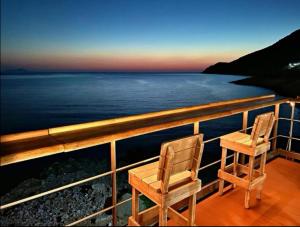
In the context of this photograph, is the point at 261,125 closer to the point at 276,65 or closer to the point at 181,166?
the point at 181,166

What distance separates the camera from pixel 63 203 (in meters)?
12.9

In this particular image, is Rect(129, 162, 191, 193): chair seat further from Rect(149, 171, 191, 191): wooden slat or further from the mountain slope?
the mountain slope

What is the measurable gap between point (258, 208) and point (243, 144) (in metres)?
0.65

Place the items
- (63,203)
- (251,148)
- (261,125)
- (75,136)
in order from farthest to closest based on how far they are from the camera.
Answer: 1. (63,203)
2. (251,148)
3. (261,125)
4. (75,136)

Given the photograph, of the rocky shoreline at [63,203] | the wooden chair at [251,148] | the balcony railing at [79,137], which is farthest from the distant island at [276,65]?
the balcony railing at [79,137]

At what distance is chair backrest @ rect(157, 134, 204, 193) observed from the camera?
1.47 m

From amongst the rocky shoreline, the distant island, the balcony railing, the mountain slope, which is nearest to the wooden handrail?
the balcony railing

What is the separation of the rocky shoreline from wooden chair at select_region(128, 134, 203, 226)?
929 centimetres

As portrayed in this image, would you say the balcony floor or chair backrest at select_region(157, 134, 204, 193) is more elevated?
chair backrest at select_region(157, 134, 204, 193)

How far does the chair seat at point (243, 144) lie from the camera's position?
8.02 feet

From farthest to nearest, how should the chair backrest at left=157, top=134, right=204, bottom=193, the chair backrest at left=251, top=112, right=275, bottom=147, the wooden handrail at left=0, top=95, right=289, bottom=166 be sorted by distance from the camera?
1. the chair backrest at left=251, top=112, right=275, bottom=147
2. the chair backrest at left=157, top=134, right=204, bottom=193
3. the wooden handrail at left=0, top=95, right=289, bottom=166

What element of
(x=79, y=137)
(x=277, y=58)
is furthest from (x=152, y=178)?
(x=277, y=58)

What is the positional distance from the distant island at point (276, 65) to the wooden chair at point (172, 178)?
2282 inches

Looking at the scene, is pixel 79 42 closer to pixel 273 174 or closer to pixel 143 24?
pixel 143 24
